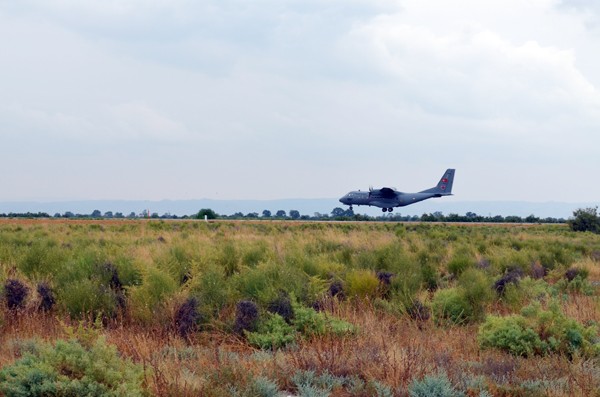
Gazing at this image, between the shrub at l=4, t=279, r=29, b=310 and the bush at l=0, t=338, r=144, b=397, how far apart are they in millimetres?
4461

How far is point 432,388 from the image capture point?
5.68 meters

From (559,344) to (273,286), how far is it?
4.25 meters

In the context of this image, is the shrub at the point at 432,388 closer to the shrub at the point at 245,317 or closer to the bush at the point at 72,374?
the bush at the point at 72,374

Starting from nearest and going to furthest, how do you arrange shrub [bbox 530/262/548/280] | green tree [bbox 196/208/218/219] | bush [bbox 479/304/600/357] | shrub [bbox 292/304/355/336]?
bush [bbox 479/304/600/357] < shrub [bbox 292/304/355/336] < shrub [bbox 530/262/548/280] < green tree [bbox 196/208/218/219]

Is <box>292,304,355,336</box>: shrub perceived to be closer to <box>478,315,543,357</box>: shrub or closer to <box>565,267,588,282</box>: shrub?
<box>478,315,543,357</box>: shrub

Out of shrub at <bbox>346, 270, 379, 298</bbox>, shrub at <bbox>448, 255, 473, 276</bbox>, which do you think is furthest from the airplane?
shrub at <bbox>346, 270, 379, 298</bbox>

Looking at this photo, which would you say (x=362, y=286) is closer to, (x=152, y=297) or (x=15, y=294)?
(x=152, y=297)

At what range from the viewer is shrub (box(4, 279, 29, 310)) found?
9789 millimetres

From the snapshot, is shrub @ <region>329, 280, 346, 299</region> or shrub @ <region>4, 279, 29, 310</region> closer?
shrub @ <region>4, 279, 29, 310</region>

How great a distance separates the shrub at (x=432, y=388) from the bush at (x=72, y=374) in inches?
89.4

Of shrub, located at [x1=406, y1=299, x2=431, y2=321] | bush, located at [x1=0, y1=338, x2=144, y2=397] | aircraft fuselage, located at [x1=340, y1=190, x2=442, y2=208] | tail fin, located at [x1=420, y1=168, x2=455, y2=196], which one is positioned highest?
tail fin, located at [x1=420, y1=168, x2=455, y2=196]

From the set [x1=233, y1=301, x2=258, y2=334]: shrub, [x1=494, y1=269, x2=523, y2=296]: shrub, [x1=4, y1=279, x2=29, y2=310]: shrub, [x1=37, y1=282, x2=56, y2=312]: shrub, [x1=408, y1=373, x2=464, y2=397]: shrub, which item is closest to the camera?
[x1=408, y1=373, x2=464, y2=397]: shrub

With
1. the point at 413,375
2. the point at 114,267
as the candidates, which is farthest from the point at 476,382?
the point at 114,267

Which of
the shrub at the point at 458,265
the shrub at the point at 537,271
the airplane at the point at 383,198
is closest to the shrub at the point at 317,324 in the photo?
the shrub at the point at 458,265
